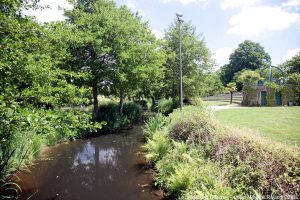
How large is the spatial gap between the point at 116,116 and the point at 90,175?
11593mm

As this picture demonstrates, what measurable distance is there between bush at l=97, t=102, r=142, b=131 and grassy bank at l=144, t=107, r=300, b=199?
10.2 m

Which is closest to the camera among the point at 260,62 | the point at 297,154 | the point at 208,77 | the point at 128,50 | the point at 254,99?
the point at 297,154

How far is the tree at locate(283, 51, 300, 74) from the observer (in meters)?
44.7

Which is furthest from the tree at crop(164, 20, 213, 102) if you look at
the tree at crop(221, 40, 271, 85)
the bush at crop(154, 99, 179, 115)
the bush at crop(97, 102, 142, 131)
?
the tree at crop(221, 40, 271, 85)

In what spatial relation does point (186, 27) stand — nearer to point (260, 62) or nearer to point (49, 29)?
point (49, 29)

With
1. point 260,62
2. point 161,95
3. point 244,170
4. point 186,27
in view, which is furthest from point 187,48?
point 260,62

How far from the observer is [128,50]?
64.3 feet

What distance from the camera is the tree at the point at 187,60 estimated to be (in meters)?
27.1

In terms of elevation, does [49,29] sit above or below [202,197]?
above

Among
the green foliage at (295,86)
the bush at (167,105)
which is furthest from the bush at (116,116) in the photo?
the green foliage at (295,86)

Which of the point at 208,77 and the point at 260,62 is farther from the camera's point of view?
the point at 260,62

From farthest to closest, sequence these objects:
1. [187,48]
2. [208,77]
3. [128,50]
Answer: [208,77]
[187,48]
[128,50]

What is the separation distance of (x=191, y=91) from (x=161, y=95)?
3.66 m

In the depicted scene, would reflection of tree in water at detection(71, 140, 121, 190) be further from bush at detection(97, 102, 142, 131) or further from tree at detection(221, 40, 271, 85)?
tree at detection(221, 40, 271, 85)
